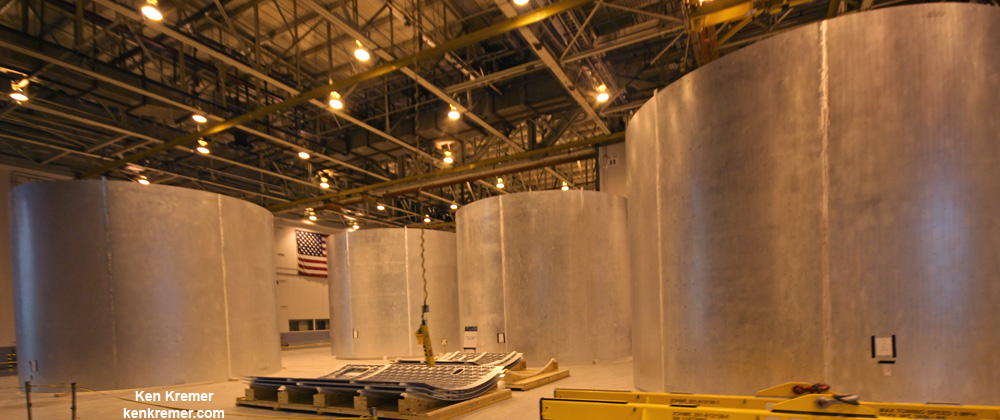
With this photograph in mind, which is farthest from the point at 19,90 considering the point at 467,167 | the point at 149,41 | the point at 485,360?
the point at 485,360

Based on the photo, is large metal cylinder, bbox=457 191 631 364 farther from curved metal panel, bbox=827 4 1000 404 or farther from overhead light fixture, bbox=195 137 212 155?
overhead light fixture, bbox=195 137 212 155

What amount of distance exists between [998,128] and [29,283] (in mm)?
16665

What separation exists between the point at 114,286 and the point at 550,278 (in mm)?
9688

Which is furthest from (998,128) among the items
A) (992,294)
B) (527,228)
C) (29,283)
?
(29,283)

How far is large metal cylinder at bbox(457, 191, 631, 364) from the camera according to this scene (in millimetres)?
12523

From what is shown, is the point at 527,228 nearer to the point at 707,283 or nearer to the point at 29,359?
the point at 707,283

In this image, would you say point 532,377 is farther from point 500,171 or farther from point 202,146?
point 202,146

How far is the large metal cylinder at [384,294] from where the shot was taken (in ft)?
53.8

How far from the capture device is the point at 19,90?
34.3 ft

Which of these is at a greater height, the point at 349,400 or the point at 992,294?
the point at 992,294

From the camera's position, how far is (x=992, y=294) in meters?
5.58

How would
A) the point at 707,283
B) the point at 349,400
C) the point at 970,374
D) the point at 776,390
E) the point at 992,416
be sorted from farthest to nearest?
the point at 349,400 → the point at 707,283 → the point at 970,374 → the point at 776,390 → the point at 992,416

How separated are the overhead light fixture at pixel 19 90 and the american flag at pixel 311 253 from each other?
57.1 ft

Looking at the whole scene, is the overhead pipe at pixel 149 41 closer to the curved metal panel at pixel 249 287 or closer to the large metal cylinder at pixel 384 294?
the curved metal panel at pixel 249 287
